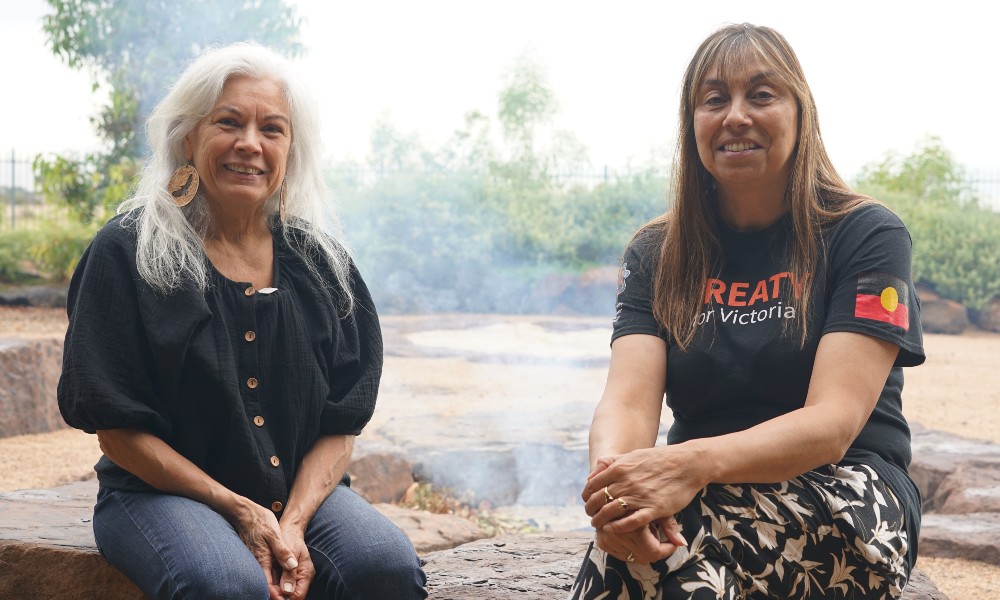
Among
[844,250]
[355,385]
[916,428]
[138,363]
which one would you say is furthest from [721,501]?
[916,428]

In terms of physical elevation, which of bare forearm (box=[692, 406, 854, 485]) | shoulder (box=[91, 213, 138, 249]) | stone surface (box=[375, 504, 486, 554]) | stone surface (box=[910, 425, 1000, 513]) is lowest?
stone surface (box=[910, 425, 1000, 513])

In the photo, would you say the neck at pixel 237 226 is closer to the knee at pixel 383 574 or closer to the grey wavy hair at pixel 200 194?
the grey wavy hair at pixel 200 194

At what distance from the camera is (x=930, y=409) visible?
7.94 m

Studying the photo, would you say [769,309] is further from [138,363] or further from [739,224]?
[138,363]

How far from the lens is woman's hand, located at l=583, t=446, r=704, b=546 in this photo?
1.85m

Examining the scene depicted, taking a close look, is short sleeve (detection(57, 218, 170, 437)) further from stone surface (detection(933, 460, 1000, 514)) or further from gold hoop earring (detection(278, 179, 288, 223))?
stone surface (detection(933, 460, 1000, 514))

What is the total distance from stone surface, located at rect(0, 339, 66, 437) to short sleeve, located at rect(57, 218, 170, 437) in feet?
13.9

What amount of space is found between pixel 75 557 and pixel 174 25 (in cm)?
975

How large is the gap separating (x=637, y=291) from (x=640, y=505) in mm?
668

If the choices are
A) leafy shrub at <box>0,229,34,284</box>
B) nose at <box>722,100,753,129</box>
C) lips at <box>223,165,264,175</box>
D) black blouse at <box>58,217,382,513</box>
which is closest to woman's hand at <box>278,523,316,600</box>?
black blouse at <box>58,217,382,513</box>

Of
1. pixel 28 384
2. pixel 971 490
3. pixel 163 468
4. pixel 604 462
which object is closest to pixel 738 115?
pixel 604 462

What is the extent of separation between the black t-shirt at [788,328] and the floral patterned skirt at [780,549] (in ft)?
0.49

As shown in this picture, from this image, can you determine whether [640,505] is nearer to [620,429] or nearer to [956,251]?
[620,429]

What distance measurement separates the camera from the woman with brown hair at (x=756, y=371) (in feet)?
6.20
